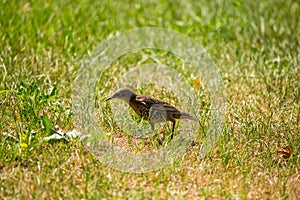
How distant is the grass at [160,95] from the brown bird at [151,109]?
29 cm

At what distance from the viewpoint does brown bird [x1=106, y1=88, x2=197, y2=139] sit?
491 centimetres

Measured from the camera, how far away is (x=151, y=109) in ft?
16.1

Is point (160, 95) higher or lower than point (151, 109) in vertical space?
higher

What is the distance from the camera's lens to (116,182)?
4246 mm

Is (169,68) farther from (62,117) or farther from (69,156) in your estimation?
(69,156)

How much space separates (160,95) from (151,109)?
102cm

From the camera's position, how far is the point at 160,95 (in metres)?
5.91

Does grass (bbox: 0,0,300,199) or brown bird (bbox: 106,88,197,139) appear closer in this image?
grass (bbox: 0,0,300,199)

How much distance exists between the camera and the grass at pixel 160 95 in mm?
4246

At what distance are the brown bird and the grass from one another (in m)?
0.29

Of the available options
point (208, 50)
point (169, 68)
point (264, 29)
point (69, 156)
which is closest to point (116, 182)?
point (69, 156)

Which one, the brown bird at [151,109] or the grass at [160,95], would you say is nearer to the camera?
the grass at [160,95]

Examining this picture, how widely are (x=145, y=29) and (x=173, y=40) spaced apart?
445mm

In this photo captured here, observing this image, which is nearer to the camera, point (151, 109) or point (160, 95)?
point (151, 109)
